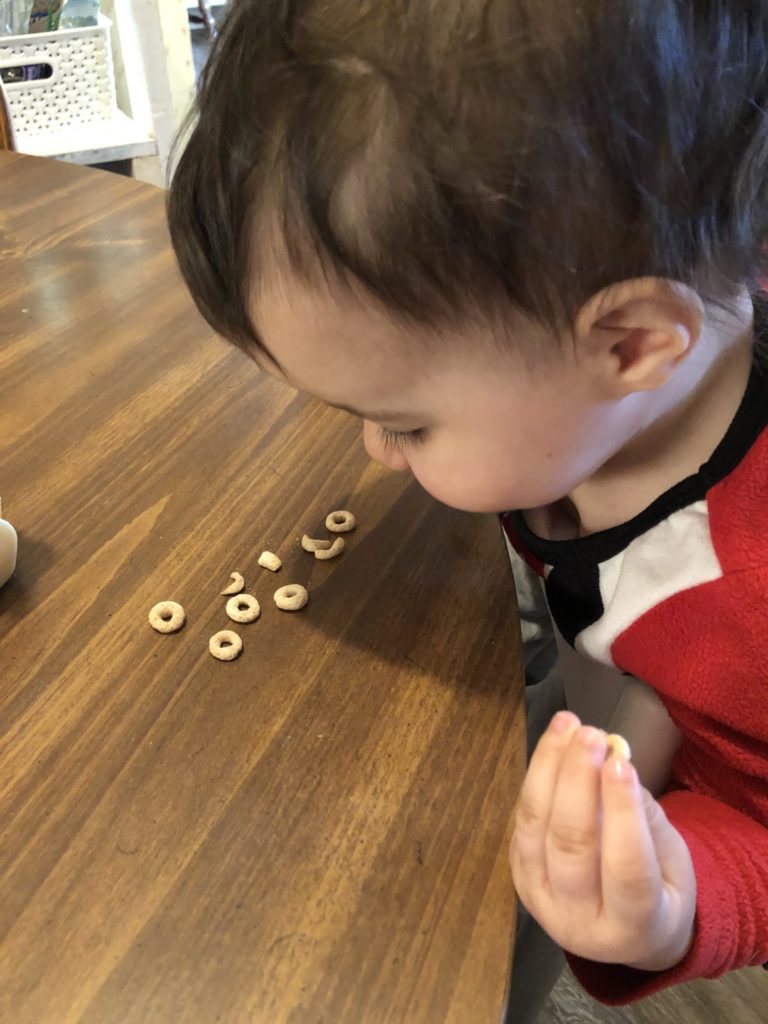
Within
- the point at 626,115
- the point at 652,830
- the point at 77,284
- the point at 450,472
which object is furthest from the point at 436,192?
the point at 77,284

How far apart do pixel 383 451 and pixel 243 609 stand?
0.14 metres

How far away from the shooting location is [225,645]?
0.54 m

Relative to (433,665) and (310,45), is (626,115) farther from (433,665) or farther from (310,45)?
(433,665)

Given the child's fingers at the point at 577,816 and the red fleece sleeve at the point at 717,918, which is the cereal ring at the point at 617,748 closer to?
the child's fingers at the point at 577,816

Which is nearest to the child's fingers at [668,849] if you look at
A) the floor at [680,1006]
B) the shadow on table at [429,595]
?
the shadow on table at [429,595]

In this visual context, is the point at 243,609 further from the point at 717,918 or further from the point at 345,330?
the point at 717,918

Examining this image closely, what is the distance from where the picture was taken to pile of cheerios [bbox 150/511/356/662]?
21.3 inches

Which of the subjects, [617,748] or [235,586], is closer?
[617,748]

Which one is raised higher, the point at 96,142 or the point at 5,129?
the point at 5,129

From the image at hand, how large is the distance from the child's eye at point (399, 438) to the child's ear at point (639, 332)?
0.11m

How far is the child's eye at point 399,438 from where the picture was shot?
53 cm

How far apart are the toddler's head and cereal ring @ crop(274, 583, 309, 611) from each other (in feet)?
0.47

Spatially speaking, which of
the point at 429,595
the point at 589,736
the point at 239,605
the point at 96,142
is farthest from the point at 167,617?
the point at 96,142

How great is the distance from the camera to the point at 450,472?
1.76 ft
